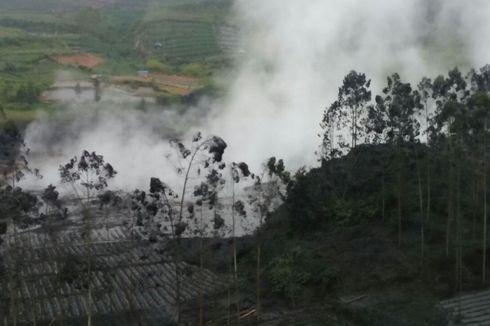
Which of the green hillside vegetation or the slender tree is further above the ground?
the green hillside vegetation

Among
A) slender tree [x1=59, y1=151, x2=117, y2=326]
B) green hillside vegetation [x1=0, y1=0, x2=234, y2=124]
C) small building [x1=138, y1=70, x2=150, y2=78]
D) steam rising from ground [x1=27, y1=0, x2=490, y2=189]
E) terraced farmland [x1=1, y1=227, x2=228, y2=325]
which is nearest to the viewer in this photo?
slender tree [x1=59, y1=151, x2=117, y2=326]

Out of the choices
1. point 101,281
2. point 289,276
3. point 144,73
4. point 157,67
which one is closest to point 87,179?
point 101,281

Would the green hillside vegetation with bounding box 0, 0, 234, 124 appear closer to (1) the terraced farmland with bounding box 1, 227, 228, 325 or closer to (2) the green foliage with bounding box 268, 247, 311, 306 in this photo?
(1) the terraced farmland with bounding box 1, 227, 228, 325

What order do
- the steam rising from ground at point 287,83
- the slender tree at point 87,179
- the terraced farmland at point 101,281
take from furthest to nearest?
the steam rising from ground at point 287,83 → the terraced farmland at point 101,281 → the slender tree at point 87,179

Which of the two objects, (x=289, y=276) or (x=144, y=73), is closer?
(x=289, y=276)

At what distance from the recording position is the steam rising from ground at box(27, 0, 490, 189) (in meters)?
53.2

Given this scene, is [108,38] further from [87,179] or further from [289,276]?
[289,276]

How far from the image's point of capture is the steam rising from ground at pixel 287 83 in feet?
175

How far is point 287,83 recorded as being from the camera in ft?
213

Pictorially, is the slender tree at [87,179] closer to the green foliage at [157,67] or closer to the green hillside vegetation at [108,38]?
the green hillside vegetation at [108,38]

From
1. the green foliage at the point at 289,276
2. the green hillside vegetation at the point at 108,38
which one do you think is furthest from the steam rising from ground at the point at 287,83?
the green foliage at the point at 289,276

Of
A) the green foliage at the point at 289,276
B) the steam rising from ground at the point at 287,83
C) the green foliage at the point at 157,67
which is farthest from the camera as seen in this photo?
the green foliage at the point at 157,67

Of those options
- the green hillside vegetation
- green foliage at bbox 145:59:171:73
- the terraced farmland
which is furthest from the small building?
the terraced farmland

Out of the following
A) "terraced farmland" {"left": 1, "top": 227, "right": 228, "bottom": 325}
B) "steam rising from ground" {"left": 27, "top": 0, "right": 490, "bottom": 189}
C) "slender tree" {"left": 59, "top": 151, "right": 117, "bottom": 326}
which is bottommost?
"terraced farmland" {"left": 1, "top": 227, "right": 228, "bottom": 325}
